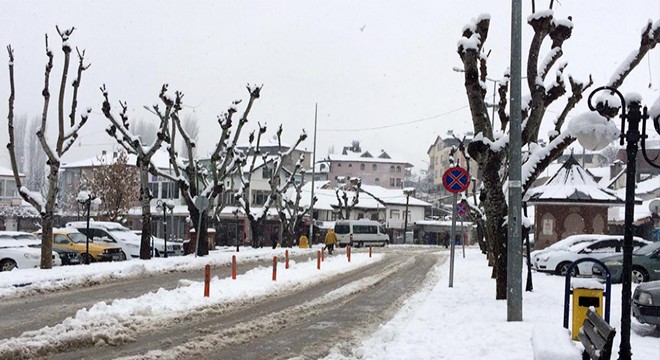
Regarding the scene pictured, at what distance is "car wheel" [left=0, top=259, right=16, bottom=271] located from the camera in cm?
2212

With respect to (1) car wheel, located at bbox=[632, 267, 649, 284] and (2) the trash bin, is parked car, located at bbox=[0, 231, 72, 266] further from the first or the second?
(2) the trash bin

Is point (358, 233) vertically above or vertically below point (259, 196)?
below

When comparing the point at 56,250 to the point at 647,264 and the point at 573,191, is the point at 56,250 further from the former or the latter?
the point at 573,191

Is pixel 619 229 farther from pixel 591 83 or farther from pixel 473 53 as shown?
pixel 473 53

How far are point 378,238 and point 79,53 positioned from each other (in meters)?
37.7

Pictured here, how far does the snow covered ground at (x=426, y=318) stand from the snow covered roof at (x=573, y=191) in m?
14.5

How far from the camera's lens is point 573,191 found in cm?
3569

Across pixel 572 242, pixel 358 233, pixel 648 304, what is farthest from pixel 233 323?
pixel 358 233

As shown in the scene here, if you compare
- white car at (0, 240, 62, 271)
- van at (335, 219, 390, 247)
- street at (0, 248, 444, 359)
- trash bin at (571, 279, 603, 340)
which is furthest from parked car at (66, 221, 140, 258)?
trash bin at (571, 279, 603, 340)

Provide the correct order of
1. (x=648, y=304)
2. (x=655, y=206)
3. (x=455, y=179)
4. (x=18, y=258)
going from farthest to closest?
(x=655, y=206) < (x=18, y=258) < (x=455, y=179) < (x=648, y=304)

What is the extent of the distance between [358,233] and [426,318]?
44351 millimetres

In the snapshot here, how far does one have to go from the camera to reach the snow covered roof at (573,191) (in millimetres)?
35219

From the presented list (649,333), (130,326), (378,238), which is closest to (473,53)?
(649,333)

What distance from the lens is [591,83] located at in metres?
17.2
